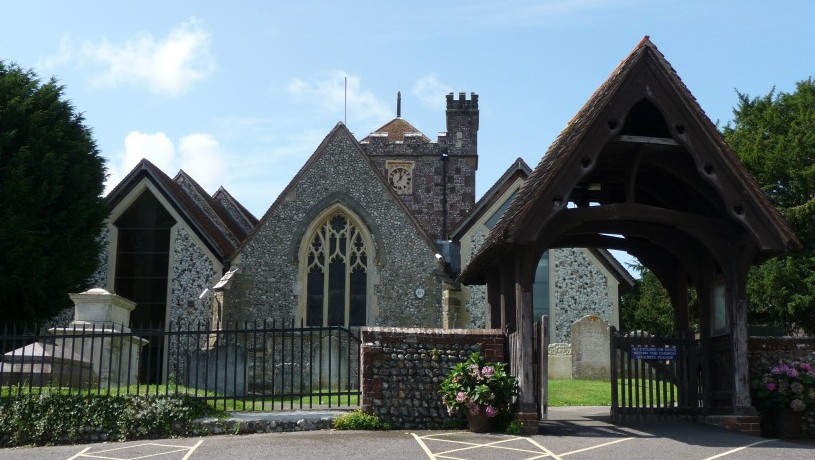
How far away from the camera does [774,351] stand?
1256 centimetres

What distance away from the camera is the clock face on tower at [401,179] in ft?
127

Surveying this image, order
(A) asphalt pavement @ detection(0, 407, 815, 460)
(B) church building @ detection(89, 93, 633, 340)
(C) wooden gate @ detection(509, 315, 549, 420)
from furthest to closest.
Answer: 1. (B) church building @ detection(89, 93, 633, 340)
2. (C) wooden gate @ detection(509, 315, 549, 420)
3. (A) asphalt pavement @ detection(0, 407, 815, 460)

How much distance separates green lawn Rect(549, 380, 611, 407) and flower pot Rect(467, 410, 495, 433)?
16.3ft

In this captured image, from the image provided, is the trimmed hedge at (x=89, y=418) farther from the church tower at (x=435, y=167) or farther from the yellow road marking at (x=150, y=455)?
the church tower at (x=435, y=167)

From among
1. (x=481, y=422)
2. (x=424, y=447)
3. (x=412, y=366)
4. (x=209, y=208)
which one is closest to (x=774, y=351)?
(x=481, y=422)

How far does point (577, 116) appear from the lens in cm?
1319

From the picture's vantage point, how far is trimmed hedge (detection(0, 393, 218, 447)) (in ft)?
39.9

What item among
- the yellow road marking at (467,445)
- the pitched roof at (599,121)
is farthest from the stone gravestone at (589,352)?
the yellow road marking at (467,445)

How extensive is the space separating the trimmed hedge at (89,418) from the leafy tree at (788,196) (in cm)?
2196

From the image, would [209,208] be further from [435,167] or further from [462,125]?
[462,125]

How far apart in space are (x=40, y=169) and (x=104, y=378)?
1039 centimetres

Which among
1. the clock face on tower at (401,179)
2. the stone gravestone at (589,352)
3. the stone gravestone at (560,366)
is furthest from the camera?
the clock face on tower at (401,179)

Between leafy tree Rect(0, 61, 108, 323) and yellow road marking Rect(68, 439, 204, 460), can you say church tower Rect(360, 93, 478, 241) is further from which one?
yellow road marking Rect(68, 439, 204, 460)

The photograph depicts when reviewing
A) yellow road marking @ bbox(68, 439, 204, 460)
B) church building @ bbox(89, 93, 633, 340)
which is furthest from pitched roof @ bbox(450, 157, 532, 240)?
yellow road marking @ bbox(68, 439, 204, 460)
